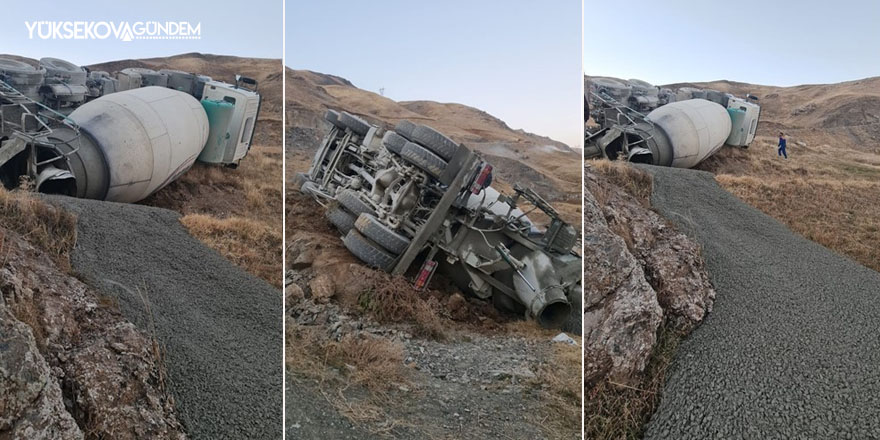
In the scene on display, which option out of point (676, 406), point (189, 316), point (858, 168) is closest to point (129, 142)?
point (189, 316)

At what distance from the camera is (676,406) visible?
3.75m

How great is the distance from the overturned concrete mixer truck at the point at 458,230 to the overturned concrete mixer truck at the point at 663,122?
27.7 inches

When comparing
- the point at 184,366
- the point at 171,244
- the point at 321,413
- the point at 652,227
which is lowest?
the point at 321,413

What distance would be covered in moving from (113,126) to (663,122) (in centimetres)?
394

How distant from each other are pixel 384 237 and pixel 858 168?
3415mm

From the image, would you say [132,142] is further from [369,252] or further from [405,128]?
[405,128]

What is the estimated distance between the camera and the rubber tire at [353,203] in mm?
4797

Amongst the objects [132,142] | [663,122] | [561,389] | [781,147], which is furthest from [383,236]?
[781,147]

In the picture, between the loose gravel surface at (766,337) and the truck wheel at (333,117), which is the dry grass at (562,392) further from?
the truck wheel at (333,117)

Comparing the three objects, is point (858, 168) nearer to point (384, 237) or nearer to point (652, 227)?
point (652, 227)

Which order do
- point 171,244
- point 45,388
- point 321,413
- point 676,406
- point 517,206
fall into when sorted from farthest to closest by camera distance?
point 517,206 → point 171,244 → point 321,413 → point 676,406 → point 45,388

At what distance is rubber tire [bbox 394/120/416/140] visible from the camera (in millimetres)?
4602

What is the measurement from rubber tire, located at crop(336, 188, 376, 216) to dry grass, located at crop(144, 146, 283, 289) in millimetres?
575

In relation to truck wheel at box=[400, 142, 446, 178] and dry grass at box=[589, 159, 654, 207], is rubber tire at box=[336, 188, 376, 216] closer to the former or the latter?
truck wheel at box=[400, 142, 446, 178]
